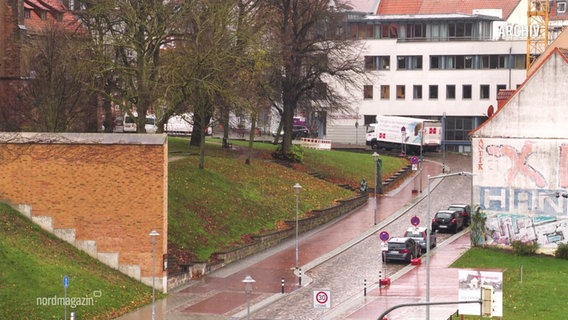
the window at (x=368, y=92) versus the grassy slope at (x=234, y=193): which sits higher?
the window at (x=368, y=92)

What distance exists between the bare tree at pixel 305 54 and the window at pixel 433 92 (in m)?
30.4

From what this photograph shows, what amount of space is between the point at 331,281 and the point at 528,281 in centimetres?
868

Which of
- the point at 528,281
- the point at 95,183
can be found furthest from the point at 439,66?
the point at 95,183

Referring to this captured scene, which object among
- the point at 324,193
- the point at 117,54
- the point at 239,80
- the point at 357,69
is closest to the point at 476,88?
the point at 357,69

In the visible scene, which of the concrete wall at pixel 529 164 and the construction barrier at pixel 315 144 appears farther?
the construction barrier at pixel 315 144

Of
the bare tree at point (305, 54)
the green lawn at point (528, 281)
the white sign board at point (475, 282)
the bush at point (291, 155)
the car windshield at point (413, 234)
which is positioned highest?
the bare tree at point (305, 54)

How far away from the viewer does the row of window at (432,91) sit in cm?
10875

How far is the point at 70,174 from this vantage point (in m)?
47.8

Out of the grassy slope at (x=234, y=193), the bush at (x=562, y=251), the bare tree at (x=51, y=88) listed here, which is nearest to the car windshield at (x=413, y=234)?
the bush at (x=562, y=251)

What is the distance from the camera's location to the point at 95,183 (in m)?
47.8

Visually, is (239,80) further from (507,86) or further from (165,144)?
(507,86)

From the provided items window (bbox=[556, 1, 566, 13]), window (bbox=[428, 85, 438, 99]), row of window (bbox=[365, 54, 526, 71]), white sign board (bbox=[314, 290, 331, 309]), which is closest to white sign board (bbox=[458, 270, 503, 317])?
white sign board (bbox=[314, 290, 331, 309])

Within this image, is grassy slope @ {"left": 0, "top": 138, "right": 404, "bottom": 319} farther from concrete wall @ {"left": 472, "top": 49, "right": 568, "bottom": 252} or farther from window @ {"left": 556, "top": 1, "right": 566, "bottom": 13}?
window @ {"left": 556, "top": 1, "right": 566, "bottom": 13}

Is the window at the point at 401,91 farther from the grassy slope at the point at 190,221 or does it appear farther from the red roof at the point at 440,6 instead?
the grassy slope at the point at 190,221
